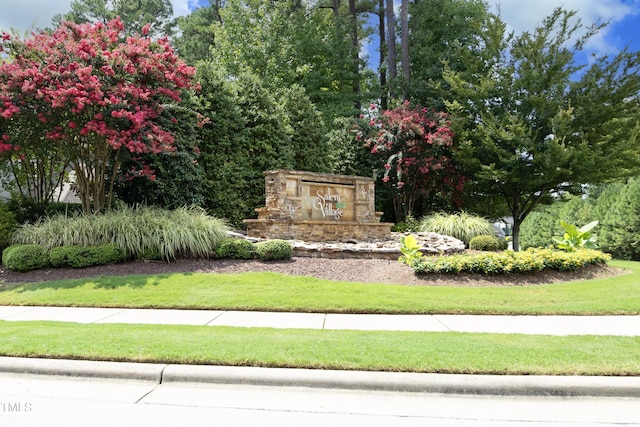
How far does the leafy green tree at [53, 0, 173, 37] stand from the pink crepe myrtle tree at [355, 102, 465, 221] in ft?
73.1

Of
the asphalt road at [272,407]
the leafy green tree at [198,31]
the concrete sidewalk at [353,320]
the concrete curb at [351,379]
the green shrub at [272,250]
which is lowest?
the concrete sidewalk at [353,320]

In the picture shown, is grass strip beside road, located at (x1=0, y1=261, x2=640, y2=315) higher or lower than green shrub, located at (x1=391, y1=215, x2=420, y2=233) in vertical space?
lower

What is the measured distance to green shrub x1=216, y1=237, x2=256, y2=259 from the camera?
9625 millimetres

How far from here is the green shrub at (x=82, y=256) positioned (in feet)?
29.6

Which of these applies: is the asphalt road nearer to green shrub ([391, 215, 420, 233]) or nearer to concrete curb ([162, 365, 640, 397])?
concrete curb ([162, 365, 640, 397])

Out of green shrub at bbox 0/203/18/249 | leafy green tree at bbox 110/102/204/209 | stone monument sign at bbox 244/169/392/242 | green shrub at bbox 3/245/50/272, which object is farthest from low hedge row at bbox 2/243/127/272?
stone monument sign at bbox 244/169/392/242

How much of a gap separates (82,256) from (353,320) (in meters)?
6.41

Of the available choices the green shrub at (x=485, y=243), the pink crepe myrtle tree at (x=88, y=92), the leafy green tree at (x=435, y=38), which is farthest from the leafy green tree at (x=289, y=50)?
the pink crepe myrtle tree at (x=88, y=92)

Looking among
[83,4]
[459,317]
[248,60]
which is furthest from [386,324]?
[83,4]

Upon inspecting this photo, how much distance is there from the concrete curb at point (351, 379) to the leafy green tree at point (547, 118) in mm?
10946

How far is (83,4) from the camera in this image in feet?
100

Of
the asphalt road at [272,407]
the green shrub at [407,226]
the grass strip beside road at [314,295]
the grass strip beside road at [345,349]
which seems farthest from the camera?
the green shrub at [407,226]

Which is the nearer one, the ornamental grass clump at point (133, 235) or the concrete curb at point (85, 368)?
the concrete curb at point (85, 368)

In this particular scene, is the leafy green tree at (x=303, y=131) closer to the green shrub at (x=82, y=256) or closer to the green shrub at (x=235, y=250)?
the green shrub at (x=235, y=250)
